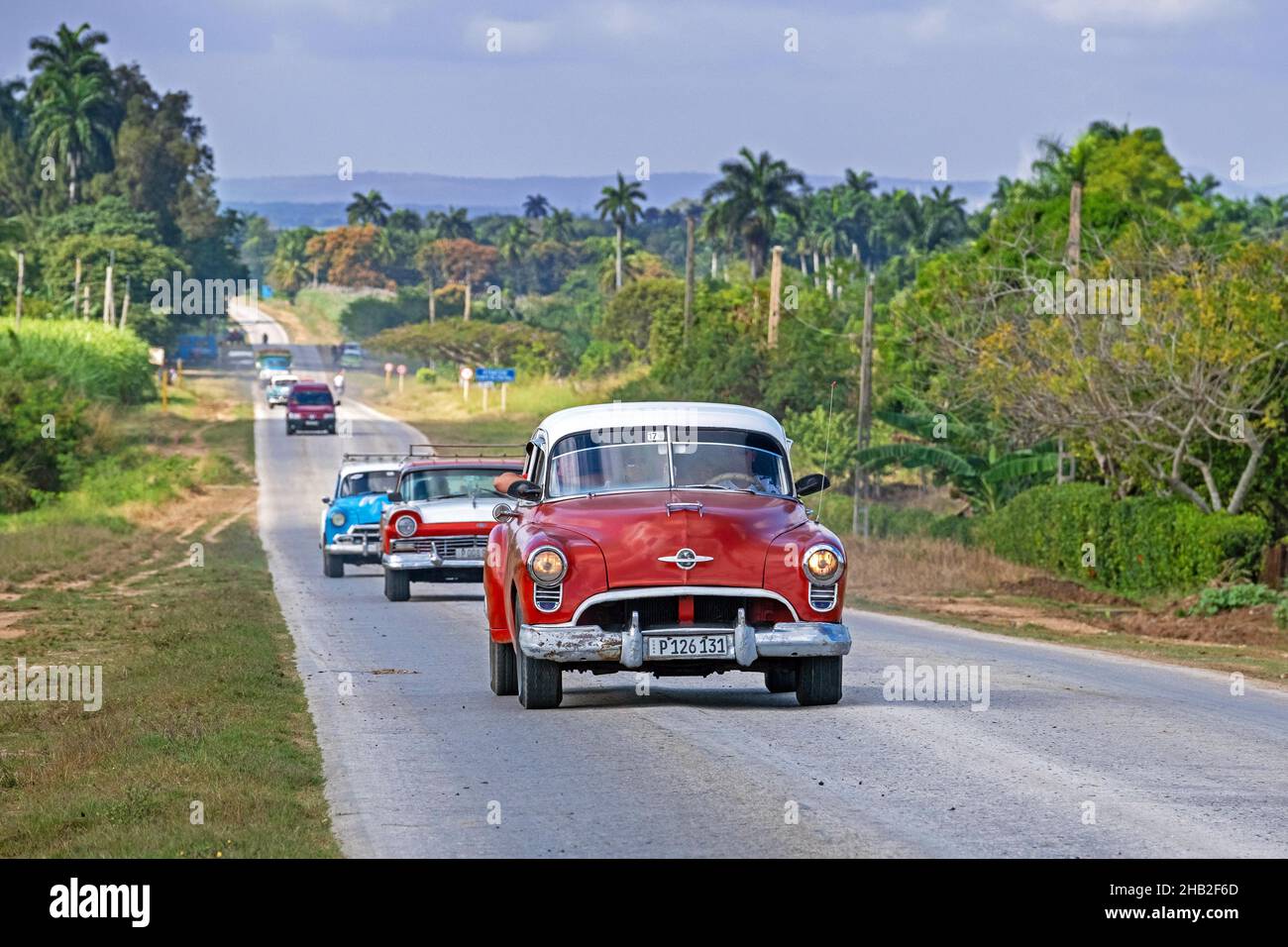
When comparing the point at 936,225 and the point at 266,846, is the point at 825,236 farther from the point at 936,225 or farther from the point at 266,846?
the point at 266,846

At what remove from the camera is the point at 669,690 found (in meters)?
15.6

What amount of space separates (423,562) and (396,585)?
892 millimetres

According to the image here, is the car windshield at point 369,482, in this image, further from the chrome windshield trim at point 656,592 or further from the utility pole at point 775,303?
the utility pole at point 775,303

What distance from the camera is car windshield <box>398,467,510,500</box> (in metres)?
28.2

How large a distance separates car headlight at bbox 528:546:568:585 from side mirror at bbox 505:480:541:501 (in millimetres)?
1533

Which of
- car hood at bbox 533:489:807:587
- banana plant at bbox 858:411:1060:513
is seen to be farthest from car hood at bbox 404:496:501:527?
banana plant at bbox 858:411:1060:513

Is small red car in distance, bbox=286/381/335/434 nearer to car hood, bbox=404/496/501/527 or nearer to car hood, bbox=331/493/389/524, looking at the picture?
car hood, bbox=331/493/389/524

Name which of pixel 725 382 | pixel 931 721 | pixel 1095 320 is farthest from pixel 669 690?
pixel 725 382

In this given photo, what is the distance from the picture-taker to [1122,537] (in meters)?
36.2

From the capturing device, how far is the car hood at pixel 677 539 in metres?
13.2

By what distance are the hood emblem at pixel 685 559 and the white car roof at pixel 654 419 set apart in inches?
64.3

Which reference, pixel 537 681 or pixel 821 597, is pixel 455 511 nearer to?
pixel 537 681

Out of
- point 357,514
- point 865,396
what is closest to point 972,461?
point 865,396

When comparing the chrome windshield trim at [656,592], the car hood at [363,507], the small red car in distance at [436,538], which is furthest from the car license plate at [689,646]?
the car hood at [363,507]
